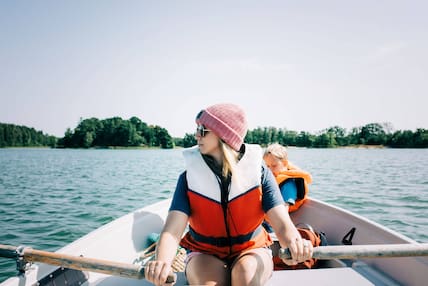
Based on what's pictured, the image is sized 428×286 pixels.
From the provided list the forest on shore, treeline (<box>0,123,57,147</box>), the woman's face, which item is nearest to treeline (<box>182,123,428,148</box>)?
the forest on shore

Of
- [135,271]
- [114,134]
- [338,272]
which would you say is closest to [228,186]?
[135,271]

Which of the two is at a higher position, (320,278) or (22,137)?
(22,137)

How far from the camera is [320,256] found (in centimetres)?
145

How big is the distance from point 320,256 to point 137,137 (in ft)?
213

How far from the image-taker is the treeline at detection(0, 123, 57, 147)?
218 feet

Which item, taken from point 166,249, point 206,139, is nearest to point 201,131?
point 206,139

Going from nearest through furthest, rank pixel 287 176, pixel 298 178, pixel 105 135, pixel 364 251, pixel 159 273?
pixel 159 273 → pixel 364 251 → pixel 287 176 → pixel 298 178 → pixel 105 135

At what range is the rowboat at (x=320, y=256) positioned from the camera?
1.50 metres

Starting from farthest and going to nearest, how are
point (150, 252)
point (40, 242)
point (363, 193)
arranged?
point (363, 193)
point (40, 242)
point (150, 252)

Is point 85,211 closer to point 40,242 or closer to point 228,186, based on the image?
point 40,242

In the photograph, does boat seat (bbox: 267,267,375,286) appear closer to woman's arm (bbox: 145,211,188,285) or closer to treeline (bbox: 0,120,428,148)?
woman's arm (bbox: 145,211,188,285)

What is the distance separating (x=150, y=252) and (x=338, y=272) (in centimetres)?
182

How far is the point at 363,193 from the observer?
959 cm

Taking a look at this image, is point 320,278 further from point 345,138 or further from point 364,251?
point 345,138
